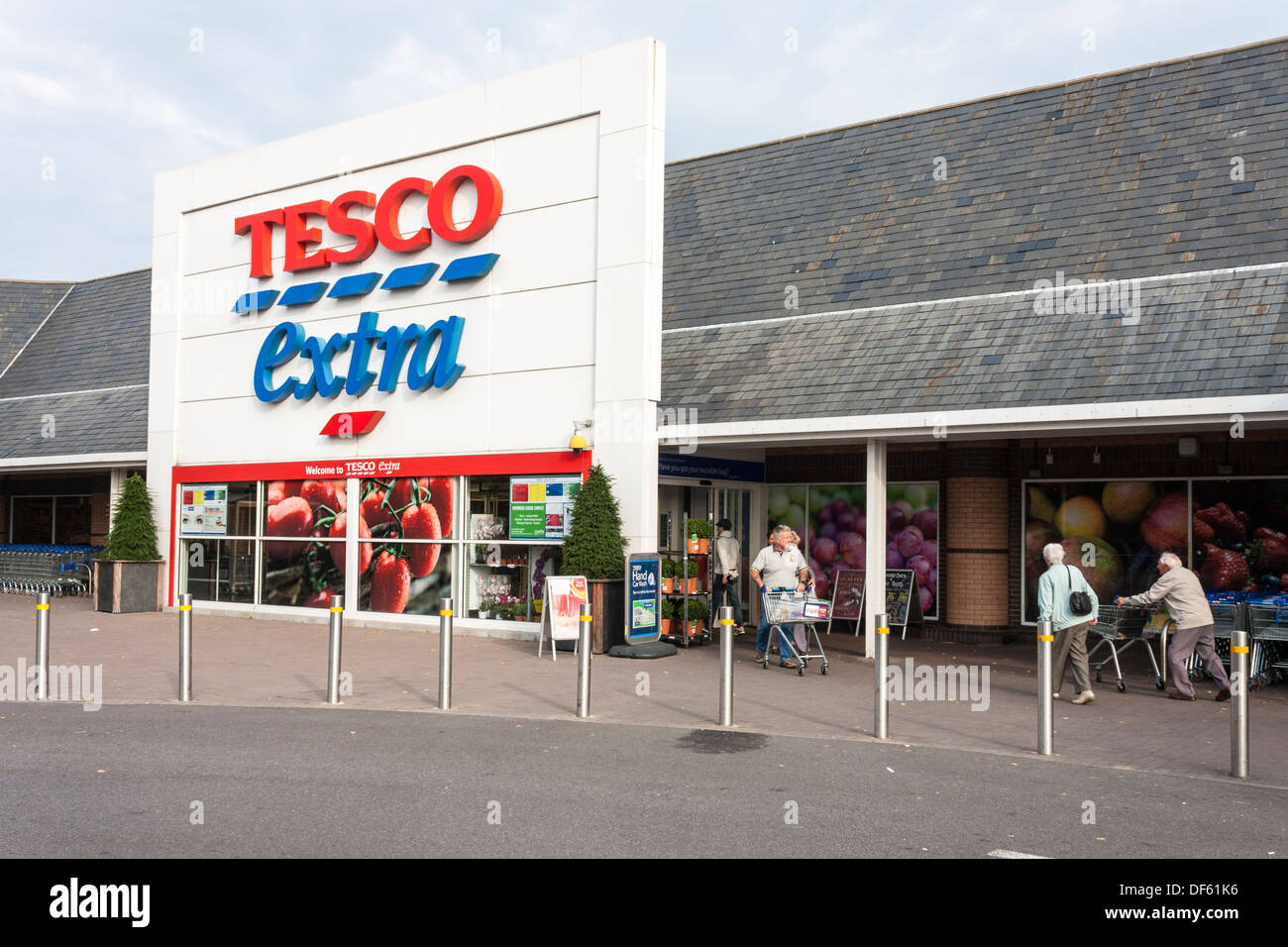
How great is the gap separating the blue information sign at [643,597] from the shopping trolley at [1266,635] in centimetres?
687

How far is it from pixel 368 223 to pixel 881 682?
40.6ft

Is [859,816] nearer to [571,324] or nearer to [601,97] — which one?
[571,324]

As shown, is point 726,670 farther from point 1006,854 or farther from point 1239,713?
point 1006,854

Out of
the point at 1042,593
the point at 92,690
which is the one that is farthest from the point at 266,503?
the point at 1042,593

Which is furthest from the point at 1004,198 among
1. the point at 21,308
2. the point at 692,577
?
the point at 21,308

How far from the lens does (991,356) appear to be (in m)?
13.8

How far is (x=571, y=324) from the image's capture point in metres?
16.0

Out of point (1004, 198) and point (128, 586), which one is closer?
point (1004, 198)

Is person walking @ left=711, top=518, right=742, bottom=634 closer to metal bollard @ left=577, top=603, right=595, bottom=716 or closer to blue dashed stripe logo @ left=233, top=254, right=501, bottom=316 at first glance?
blue dashed stripe logo @ left=233, top=254, right=501, bottom=316

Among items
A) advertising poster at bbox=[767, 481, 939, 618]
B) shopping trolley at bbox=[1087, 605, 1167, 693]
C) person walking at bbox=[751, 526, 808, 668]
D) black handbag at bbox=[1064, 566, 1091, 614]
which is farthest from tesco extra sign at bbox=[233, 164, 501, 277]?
A: shopping trolley at bbox=[1087, 605, 1167, 693]

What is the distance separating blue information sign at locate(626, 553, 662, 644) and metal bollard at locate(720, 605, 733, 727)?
452 centimetres

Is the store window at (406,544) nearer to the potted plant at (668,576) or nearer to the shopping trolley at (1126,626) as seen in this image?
the potted plant at (668,576)

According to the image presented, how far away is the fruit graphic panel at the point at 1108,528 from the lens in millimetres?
16516

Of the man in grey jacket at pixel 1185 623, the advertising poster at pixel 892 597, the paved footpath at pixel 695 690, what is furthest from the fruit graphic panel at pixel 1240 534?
the advertising poster at pixel 892 597
